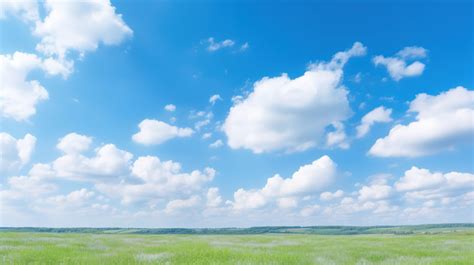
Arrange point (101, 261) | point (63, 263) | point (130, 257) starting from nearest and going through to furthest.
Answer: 1. point (63, 263)
2. point (101, 261)
3. point (130, 257)

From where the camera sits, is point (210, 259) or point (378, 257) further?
point (378, 257)

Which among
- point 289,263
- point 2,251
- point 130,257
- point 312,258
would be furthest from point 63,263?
point 312,258

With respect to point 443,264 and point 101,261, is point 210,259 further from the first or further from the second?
point 443,264

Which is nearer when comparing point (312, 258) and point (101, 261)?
point (101, 261)

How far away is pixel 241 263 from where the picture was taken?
13.5m

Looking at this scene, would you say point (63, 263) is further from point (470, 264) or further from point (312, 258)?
point (470, 264)

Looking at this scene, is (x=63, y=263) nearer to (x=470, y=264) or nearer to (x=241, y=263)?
(x=241, y=263)

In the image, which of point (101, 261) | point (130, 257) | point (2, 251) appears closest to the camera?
point (101, 261)

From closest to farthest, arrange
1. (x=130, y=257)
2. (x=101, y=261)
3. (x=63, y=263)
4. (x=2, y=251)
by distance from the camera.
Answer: (x=63, y=263)
(x=101, y=261)
(x=130, y=257)
(x=2, y=251)

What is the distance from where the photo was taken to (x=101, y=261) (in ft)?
46.5

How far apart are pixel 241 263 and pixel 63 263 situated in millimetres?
6771

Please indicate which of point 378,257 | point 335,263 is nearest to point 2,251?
point 335,263

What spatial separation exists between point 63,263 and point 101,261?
1434 mm

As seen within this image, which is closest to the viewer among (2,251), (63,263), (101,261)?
(63,263)
